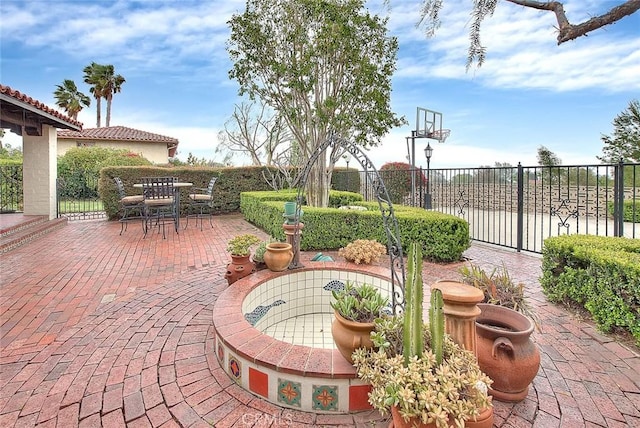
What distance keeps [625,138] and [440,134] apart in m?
10.1

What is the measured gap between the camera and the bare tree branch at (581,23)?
337cm

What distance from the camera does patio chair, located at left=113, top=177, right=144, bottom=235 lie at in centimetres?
738

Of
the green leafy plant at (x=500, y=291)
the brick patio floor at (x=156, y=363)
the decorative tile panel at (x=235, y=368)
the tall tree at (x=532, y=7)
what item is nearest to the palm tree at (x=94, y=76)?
the brick patio floor at (x=156, y=363)

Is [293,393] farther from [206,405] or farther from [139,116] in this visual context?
[139,116]

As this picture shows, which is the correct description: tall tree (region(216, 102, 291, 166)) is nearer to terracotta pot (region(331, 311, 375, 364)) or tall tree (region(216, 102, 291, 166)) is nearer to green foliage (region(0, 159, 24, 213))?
green foliage (region(0, 159, 24, 213))

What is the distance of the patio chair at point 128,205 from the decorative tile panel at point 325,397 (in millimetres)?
7060

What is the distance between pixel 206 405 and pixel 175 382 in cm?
32

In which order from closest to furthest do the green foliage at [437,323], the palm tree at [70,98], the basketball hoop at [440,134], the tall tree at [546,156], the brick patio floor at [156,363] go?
1. the green foliage at [437,323]
2. the brick patio floor at [156,363]
3. the basketball hoop at [440,134]
4. the tall tree at [546,156]
5. the palm tree at [70,98]

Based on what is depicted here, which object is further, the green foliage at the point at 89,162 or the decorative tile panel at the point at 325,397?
the green foliage at the point at 89,162

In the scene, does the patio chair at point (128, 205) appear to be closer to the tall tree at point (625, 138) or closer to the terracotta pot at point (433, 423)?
the terracotta pot at point (433, 423)

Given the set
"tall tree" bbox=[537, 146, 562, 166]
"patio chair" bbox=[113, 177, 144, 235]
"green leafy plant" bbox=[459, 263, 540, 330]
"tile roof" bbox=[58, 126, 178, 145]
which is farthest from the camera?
"tall tree" bbox=[537, 146, 562, 166]

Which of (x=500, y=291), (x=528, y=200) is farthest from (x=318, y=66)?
(x=500, y=291)

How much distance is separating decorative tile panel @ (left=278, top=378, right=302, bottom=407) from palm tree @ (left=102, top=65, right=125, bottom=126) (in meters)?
27.8

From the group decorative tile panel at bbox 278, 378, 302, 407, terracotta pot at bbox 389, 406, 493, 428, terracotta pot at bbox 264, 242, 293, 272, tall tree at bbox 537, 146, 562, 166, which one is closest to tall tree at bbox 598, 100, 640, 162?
tall tree at bbox 537, 146, 562, 166
